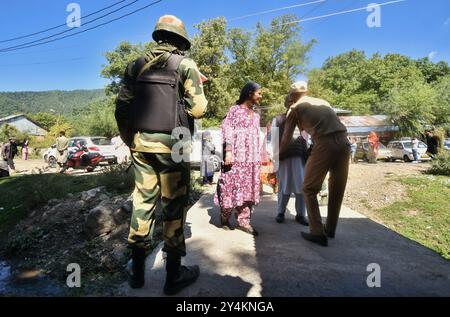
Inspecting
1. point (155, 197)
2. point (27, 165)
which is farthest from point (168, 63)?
point (27, 165)

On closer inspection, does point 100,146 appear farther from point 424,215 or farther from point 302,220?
point 424,215

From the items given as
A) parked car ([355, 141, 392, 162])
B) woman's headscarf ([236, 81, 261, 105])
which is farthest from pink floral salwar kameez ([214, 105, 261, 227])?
parked car ([355, 141, 392, 162])

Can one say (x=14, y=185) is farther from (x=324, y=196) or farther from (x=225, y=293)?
(x=225, y=293)

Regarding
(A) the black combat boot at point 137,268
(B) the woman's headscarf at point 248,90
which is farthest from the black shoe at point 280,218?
(A) the black combat boot at point 137,268

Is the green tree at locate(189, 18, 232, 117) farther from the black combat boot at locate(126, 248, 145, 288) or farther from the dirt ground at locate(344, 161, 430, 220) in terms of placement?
the black combat boot at locate(126, 248, 145, 288)

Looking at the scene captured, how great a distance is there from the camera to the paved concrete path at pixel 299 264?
2.54 m

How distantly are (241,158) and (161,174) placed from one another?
1.73 m

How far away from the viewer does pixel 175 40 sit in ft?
9.01

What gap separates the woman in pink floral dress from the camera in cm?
409

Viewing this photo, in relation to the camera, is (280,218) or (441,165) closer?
(280,218)

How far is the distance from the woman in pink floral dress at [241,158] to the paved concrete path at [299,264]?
Result: 1.09ft

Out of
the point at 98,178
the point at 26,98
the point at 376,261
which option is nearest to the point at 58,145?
the point at 98,178

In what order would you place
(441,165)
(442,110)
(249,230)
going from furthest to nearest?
1. (442,110)
2. (441,165)
3. (249,230)

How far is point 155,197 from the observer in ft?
8.51
